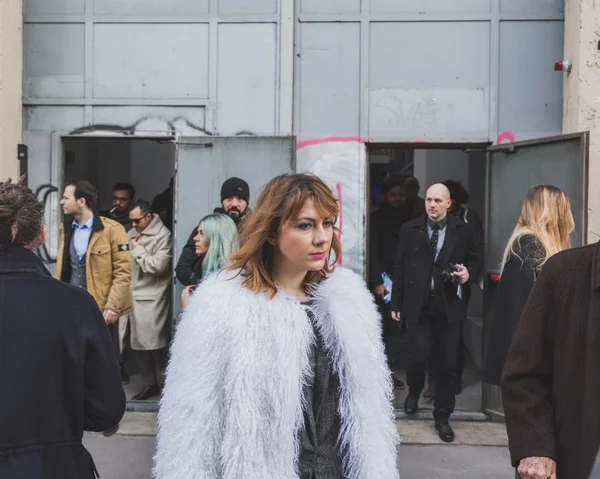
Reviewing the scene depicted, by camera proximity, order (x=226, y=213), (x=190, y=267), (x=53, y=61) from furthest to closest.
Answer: (x=53, y=61) → (x=226, y=213) → (x=190, y=267)

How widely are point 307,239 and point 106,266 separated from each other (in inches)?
154

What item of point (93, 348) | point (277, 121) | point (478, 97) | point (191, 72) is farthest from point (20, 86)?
point (93, 348)

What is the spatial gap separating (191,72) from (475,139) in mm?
2518

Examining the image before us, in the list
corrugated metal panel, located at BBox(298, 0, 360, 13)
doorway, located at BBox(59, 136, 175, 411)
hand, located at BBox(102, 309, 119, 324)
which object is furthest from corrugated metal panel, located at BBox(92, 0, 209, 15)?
hand, located at BBox(102, 309, 119, 324)

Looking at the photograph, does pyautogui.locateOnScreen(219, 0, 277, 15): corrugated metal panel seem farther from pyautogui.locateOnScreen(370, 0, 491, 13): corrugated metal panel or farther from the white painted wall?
the white painted wall

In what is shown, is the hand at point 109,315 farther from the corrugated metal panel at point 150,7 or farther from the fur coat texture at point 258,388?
the fur coat texture at point 258,388

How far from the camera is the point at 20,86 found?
6703 millimetres

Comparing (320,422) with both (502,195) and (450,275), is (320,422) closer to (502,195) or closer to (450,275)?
(450,275)

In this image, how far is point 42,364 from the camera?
2486 millimetres

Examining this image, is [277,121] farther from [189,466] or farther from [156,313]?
[189,466]

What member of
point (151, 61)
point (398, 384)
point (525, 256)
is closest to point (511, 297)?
point (525, 256)

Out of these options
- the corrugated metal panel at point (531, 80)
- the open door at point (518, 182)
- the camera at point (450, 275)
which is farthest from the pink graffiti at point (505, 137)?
the camera at point (450, 275)

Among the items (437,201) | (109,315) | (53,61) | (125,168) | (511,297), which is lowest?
(109,315)

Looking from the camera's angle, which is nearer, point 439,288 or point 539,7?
point 439,288
